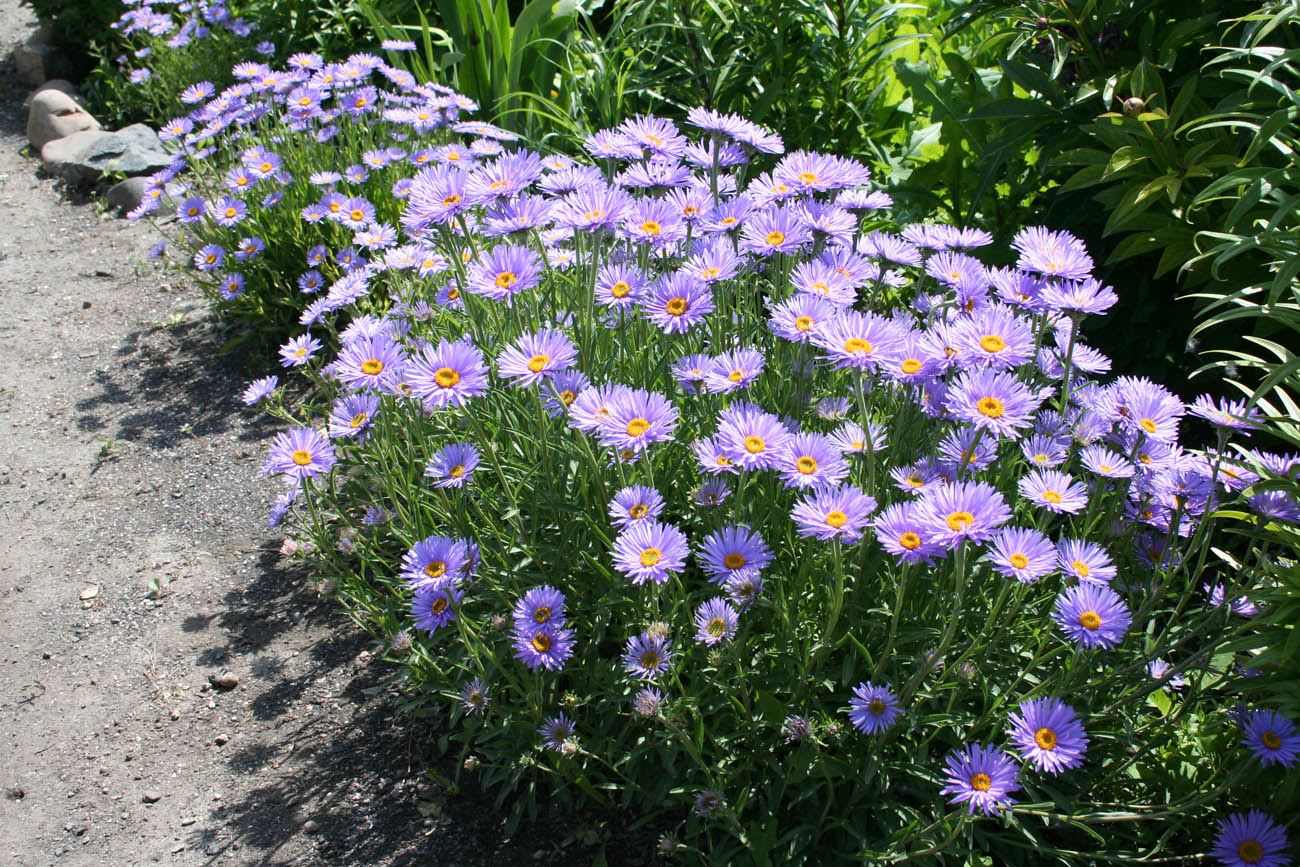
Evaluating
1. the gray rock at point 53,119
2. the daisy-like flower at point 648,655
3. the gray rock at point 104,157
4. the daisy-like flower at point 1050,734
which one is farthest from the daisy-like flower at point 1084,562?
the gray rock at point 53,119

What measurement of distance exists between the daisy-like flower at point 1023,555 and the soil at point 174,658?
1015mm

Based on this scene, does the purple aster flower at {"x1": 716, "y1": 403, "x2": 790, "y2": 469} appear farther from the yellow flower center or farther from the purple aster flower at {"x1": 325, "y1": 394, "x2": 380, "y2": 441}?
the purple aster flower at {"x1": 325, "y1": 394, "x2": 380, "y2": 441}

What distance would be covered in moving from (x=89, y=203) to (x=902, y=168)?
4392 millimetres

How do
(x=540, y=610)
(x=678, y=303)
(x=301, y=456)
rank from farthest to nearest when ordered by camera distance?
1. (x=301, y=456)
2. (x=678, y=303)
3. (x=540, y=610)

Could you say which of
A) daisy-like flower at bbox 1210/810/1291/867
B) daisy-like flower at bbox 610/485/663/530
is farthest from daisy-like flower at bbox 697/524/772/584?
daisy-like flower at bbox 1210/810/1291/867

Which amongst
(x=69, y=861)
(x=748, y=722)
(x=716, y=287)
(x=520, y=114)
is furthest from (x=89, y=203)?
(x=748, y=722)

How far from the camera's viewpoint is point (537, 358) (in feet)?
5.81

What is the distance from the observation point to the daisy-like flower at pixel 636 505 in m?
1.64

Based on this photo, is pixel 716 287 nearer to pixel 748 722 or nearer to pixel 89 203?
pixel 748 722

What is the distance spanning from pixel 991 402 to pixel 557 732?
0.99m

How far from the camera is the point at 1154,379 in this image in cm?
274

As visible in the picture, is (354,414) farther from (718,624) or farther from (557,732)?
(718,624)

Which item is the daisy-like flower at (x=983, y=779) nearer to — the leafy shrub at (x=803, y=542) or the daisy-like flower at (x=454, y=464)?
the leafy shrub at (x=803, y=542)

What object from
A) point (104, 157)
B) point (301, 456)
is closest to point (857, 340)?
point (301, 456)
